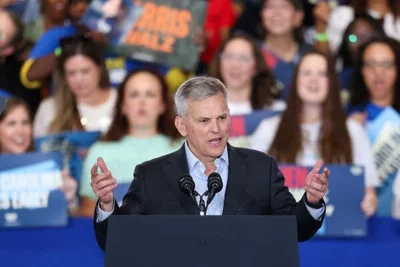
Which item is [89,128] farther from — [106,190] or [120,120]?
[106,190]

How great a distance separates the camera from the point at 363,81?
582 cm

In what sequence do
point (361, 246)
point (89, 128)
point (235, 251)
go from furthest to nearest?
point (89, 128), point (361, 246), point (235, 251)

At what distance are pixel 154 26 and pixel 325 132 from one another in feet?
5.07

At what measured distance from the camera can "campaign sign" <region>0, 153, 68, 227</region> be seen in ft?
15.7

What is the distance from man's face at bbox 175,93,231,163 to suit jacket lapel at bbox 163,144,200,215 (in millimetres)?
87

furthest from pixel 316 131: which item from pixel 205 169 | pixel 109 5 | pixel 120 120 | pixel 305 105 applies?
pixel 205 169

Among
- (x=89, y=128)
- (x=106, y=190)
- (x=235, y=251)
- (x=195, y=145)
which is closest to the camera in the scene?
(x=235, y=251)

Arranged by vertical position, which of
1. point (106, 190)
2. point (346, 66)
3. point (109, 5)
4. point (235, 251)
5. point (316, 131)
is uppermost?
point (109, 5)

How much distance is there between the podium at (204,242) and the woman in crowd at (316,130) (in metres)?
2.78

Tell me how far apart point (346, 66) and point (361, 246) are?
6.72 feet

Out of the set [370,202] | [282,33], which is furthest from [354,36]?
[370,202]

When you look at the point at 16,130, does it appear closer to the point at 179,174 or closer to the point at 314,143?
the point at 314,143

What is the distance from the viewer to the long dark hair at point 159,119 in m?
5.40

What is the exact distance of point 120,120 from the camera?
17.9 ft
